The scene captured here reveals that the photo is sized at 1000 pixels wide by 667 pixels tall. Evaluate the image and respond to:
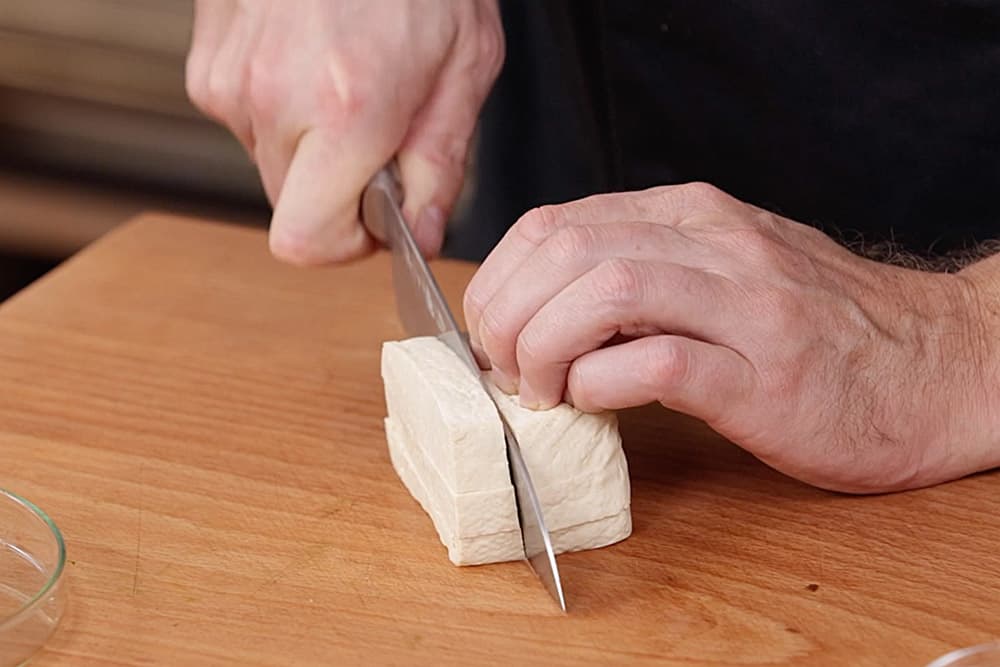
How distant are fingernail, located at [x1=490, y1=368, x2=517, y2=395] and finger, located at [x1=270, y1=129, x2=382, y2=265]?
333 millimetres

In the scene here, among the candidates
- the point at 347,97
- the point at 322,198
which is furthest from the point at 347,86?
the point at 322,198

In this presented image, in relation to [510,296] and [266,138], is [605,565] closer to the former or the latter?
[510,296]

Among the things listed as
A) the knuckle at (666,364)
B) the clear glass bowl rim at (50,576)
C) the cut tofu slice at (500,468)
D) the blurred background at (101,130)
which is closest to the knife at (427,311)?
the cut tofu slice at (500,468)

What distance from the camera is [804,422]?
110 cm

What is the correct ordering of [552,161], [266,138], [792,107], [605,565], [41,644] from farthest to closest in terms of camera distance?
1. [552,161]
2. [792,107]
3. [266,138]
4. [605,565]
5. [41,644]

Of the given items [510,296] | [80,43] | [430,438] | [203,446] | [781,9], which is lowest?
[80,43]

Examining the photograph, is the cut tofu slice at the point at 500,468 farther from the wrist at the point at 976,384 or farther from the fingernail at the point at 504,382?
the wrist at the point at 976,384

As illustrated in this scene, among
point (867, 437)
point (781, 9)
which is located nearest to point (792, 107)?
point (781, 9)

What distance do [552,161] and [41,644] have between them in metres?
1.09

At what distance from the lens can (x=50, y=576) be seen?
1059 millimetres

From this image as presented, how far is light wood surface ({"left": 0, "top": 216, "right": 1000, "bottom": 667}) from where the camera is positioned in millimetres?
999

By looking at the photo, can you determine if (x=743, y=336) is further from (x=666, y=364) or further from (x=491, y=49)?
(x=491, y=49)

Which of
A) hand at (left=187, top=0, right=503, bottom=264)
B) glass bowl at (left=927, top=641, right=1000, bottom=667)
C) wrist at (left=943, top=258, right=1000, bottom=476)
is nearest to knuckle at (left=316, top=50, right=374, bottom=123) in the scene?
hand at (left=187, top=0, right=503, bottom=264)

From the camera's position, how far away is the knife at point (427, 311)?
1.04 metres
